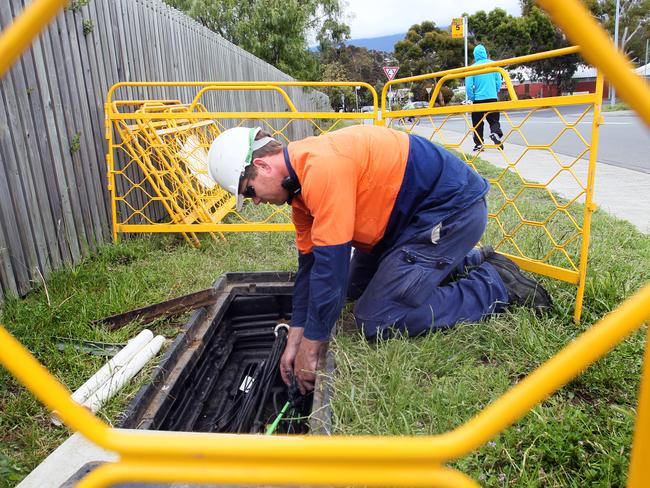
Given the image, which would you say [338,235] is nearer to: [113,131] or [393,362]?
[393,362]

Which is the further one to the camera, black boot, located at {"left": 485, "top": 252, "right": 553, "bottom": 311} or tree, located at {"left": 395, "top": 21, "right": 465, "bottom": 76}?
tree, located at {"left": 395, "top": 21, "right": 465, "bottom": 76}

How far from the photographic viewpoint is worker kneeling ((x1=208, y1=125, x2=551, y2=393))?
2.32 metres

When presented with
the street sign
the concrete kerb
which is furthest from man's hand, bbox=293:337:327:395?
the street sign

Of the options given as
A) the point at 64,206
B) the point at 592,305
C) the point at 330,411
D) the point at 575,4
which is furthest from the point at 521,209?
the point at 575,4

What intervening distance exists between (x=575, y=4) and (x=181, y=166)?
5093 millimetres

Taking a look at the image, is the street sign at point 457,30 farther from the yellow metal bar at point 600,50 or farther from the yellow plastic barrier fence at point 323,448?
the yellow plastic barrier fence at point 323,448

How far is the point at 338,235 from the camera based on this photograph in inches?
89.1

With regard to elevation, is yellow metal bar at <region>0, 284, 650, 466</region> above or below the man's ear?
below

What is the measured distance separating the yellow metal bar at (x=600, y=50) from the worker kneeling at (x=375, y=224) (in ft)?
5.44

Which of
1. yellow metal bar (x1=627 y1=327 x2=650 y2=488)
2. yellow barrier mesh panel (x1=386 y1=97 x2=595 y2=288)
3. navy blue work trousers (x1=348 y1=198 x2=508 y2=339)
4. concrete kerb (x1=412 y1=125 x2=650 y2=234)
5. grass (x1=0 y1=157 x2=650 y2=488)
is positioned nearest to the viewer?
yellow metal bar (x1=627 y1=327 x2=650 y2=488)

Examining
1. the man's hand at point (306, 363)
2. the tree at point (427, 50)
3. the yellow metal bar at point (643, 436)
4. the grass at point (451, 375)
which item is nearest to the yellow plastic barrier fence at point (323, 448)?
the yellow metal bar at point (643, 436)

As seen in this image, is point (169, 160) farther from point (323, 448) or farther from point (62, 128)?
point (323, 448)

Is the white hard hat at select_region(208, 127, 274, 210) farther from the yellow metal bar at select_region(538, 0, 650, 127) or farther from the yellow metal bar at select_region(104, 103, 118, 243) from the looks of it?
the yellow metal bar at select_region(104, 103, 118, 243)

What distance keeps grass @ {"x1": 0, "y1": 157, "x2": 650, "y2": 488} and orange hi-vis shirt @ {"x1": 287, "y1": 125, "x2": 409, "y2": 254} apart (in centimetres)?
61
